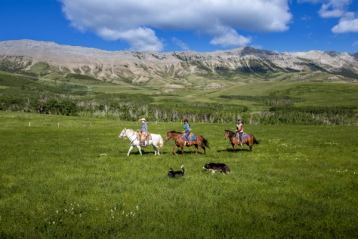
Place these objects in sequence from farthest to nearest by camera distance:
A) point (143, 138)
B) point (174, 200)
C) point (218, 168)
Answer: point (143, 138) < point (218, 168) < point (174, 200)

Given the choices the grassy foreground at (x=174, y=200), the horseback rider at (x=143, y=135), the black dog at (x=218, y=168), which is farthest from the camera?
the horseback rider at (x=143, y=135)

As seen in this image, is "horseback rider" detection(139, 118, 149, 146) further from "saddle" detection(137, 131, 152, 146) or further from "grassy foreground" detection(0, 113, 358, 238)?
"grassy foreground" detection(0, 113, 358, 238)

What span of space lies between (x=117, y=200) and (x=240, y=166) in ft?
40.3

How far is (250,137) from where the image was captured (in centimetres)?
3600

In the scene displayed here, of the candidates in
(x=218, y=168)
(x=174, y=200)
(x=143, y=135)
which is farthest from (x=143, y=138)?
(x=174, y=200)

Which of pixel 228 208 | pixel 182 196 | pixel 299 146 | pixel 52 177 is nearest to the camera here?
pixel 228 208

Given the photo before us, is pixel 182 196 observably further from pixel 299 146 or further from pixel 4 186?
pixel 299 146

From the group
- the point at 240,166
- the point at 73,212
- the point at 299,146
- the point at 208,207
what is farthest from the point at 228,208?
the point at 299,146

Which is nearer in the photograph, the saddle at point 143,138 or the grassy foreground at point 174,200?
the grassy foreground at point 174,200

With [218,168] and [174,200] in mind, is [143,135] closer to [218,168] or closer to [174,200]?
[218,168]

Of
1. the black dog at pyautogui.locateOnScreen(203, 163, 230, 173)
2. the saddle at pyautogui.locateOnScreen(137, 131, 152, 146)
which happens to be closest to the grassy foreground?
the black dog at pyautogui.locateOnScreen(203, 163, 230, 173)

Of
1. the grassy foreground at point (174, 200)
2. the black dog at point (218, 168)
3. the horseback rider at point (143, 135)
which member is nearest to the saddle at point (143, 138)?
the horseback rider at point (143, 135)

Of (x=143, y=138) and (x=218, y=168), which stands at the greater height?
(x=143, y=138)

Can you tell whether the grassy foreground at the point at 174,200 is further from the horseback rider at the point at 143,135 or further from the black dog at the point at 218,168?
the horseback rider at the point at 143,135
